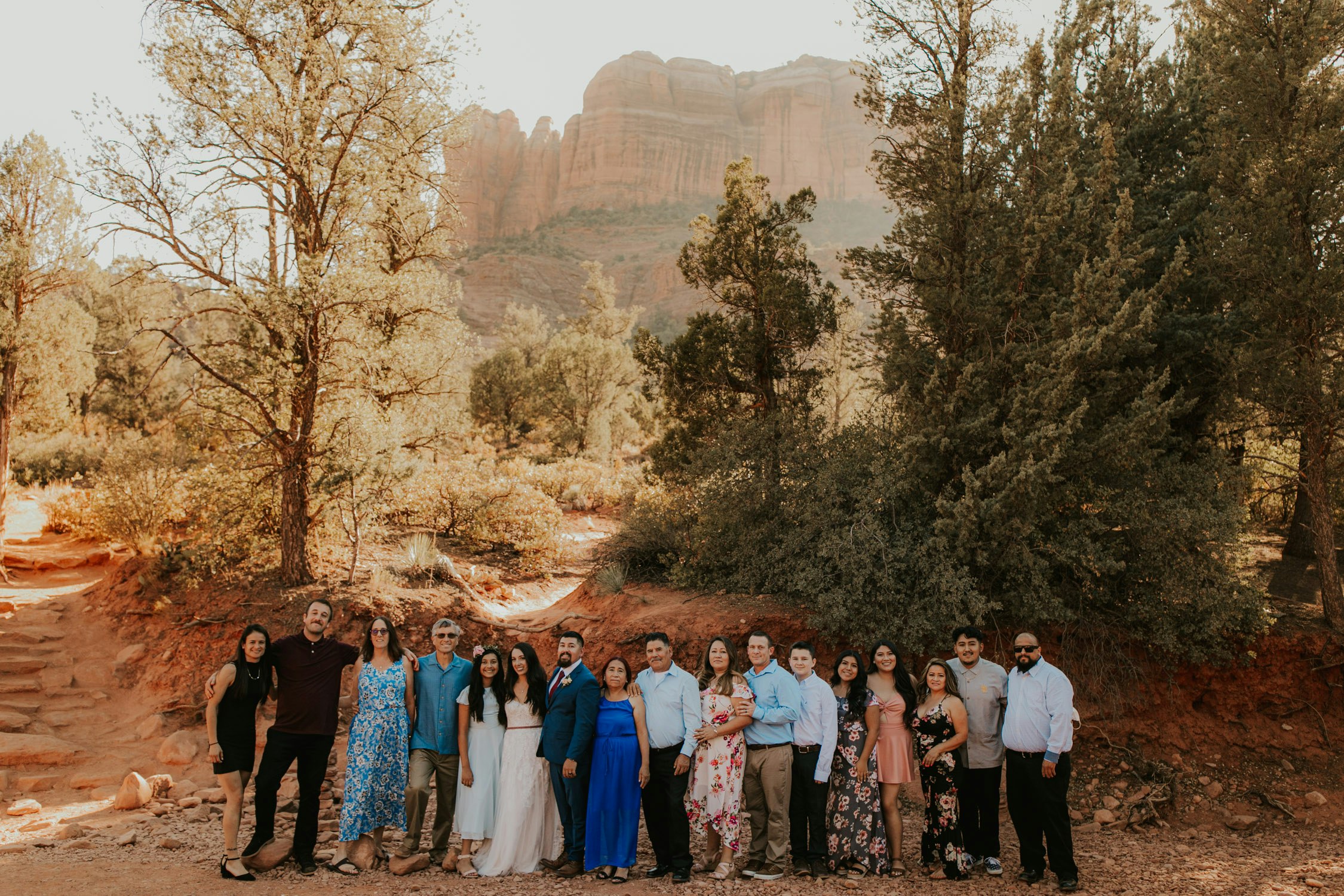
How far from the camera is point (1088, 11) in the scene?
9.84 metres

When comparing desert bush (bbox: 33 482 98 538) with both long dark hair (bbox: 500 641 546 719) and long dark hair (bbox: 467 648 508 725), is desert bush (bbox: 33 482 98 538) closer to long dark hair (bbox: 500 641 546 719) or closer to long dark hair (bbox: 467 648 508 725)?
long dark hair (bbox: 467 648 508 725)

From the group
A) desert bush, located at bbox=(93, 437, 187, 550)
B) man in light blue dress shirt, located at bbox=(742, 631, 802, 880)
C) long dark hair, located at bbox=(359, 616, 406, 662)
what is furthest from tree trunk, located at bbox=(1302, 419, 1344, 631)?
desert bush, located at bbox=(93, 437, 187, 550)

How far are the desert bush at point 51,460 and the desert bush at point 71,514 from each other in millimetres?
4276

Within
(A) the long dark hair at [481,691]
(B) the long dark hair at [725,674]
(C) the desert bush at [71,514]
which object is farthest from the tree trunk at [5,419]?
(B) the long dark hair at [725,674]

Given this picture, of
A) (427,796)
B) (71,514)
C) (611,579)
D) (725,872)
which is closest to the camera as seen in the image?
(725,872)

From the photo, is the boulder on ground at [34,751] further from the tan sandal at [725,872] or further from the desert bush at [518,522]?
the tan sandal at [725,872]

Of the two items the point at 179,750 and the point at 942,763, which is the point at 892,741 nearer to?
the point at 942,763

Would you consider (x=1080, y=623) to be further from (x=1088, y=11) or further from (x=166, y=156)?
(x=166, y=156)

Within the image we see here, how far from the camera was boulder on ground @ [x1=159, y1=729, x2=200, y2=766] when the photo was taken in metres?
8.18

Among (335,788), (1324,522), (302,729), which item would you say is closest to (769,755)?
(302,729)

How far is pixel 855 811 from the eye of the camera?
569cm

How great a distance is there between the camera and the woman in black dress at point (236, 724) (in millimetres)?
5422

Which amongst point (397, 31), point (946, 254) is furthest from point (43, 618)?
point (946, 254)

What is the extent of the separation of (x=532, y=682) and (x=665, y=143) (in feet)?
328
